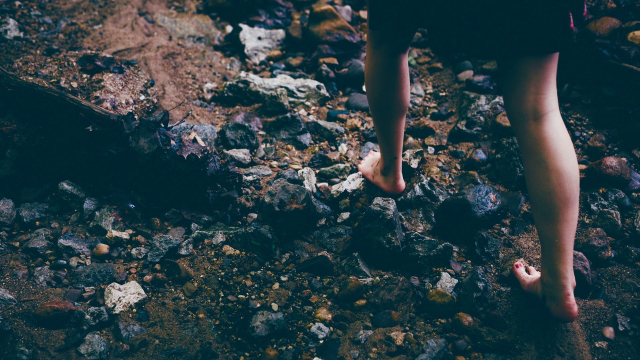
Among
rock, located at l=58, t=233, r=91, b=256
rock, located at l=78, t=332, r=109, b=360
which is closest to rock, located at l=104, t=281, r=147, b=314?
rock, located at l=78, t=332, r=109, b=360

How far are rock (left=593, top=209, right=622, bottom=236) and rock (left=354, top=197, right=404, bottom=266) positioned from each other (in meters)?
0.93

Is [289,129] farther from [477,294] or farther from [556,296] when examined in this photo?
[556,296]

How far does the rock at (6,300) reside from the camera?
1438 millimetres

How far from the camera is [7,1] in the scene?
2.91 metres

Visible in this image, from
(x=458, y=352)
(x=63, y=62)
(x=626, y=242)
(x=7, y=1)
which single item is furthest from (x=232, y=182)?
(x=7, y=1)

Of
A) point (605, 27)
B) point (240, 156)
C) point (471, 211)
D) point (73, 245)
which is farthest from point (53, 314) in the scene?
point (605, 27)

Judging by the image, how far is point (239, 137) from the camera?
221 centimetres

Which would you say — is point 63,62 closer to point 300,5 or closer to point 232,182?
Answer: point 232,182

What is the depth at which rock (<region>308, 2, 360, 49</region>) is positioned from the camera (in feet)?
9.30

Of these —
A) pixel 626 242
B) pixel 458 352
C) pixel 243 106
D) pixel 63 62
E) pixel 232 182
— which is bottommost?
pixel 458 352

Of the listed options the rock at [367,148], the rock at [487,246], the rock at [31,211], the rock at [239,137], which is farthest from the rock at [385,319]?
the rock at [31,211]

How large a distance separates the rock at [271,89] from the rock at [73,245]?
1.28m

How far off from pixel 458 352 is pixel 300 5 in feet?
9.88

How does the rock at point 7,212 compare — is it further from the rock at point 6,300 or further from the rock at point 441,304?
the rock at point 441,304
